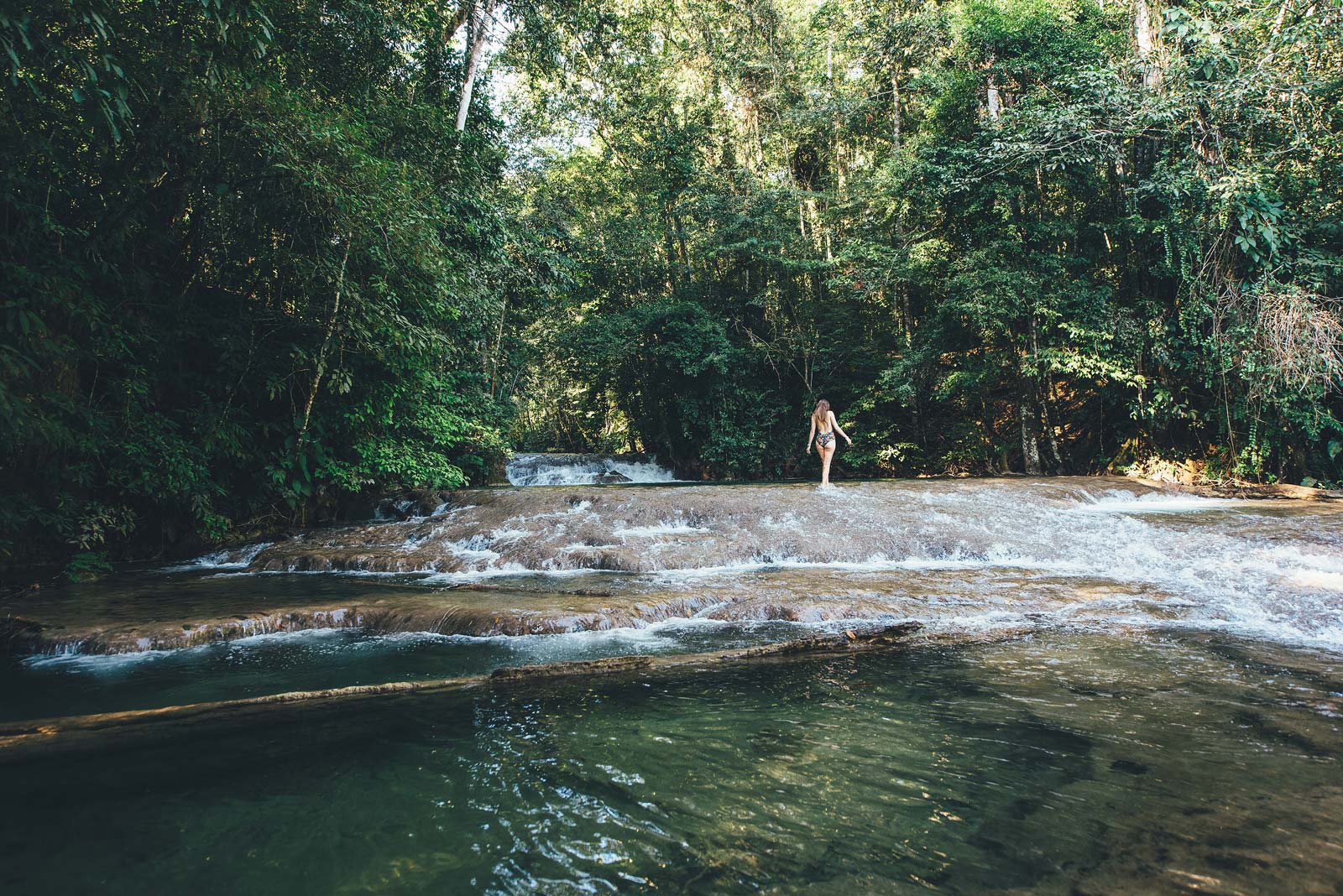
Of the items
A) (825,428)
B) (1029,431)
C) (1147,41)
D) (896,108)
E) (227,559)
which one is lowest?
(227,559)

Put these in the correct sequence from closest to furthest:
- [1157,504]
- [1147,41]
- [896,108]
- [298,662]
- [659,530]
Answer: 1. [298,662]
2. [659,530]
3. [1157,504]
4. [1147,41]
5. [896,108]

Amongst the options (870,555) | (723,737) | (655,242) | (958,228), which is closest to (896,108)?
(958,228)

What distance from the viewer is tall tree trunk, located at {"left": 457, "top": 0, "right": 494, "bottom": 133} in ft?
43.3

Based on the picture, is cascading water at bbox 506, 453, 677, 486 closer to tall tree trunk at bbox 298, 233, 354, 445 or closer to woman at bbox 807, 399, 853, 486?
woman at bbox 807, 399, 853, 486

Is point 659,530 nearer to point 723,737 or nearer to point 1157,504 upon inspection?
point 723,737

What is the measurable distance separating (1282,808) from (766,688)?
260cm

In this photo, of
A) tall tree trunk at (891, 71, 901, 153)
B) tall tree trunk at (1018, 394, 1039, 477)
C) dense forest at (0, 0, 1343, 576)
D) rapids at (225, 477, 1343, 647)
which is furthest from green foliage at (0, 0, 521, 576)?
tall tree trunk at (1018, 394, 1039, 477)

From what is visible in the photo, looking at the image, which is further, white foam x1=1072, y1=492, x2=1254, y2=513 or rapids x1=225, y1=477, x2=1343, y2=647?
white foam x1=1072, y1=492, x2=1254, y2=513

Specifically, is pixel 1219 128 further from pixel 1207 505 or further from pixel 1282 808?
pixel 1282 808

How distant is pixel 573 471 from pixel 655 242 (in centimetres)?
862

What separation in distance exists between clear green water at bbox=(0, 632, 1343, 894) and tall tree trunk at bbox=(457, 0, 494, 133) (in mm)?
13621

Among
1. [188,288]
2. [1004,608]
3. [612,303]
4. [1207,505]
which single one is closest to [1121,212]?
[1207,505]

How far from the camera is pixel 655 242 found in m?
20.5

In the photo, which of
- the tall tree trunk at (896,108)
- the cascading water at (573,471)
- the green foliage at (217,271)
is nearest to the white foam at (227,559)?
the green foliage at (217,271)
